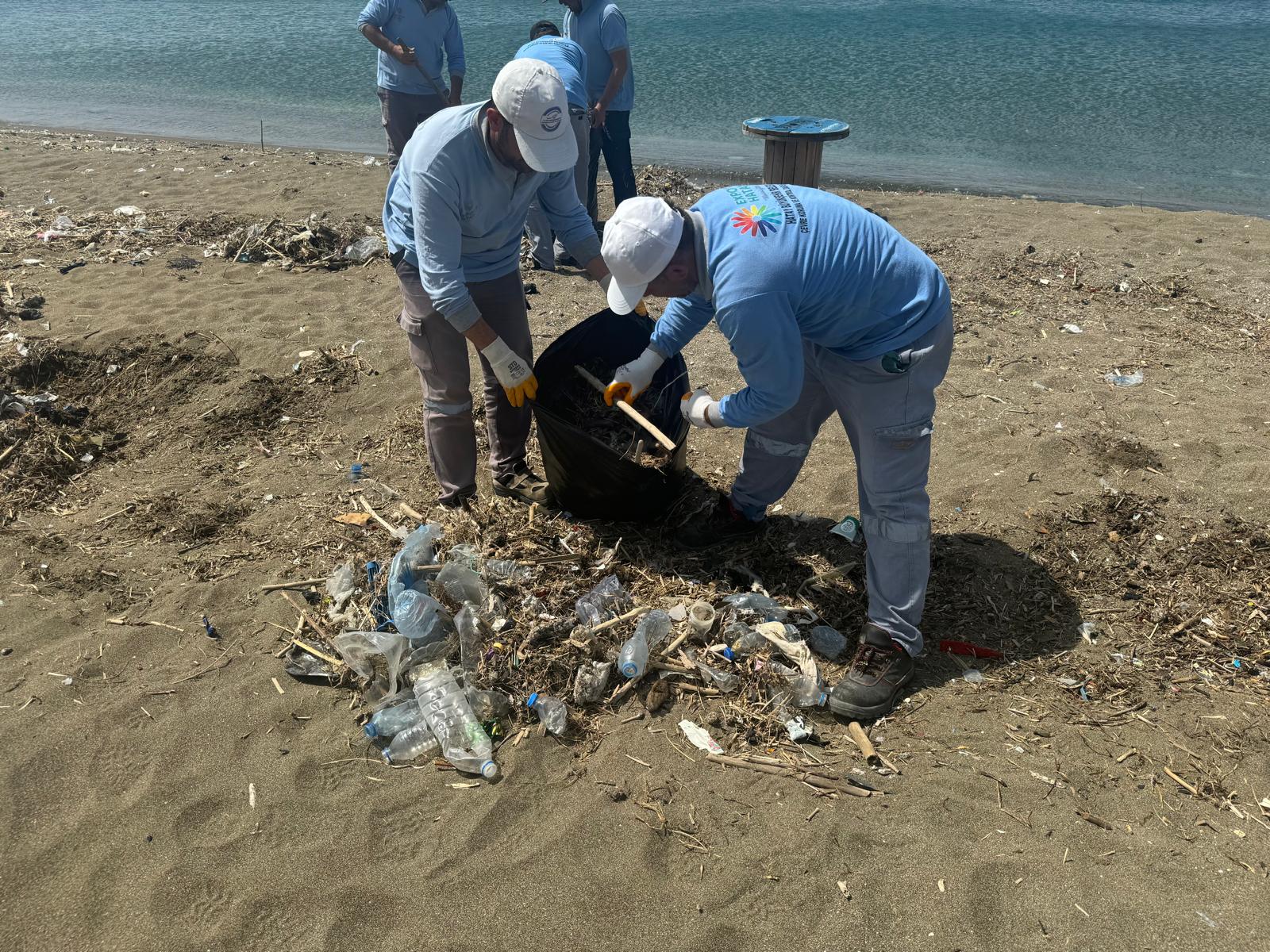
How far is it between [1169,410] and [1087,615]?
1.91 metres

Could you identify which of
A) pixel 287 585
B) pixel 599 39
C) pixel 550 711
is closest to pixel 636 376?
pixel 550 711

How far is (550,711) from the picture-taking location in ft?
10.1

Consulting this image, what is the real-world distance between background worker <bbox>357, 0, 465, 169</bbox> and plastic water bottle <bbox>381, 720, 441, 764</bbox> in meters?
5.38

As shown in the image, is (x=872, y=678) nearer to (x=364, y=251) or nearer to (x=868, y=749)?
(x=868, y=749)

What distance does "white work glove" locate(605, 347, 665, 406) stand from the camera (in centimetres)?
358

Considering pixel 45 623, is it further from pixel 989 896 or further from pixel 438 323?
pixel 989 896

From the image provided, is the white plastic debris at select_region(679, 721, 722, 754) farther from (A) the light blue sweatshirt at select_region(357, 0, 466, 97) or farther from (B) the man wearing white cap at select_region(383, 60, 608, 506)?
(A) the light blue sweatshirt at select_region(357, 0, 466, 97)

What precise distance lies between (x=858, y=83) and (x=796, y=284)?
14.6 meters

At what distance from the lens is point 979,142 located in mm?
12508

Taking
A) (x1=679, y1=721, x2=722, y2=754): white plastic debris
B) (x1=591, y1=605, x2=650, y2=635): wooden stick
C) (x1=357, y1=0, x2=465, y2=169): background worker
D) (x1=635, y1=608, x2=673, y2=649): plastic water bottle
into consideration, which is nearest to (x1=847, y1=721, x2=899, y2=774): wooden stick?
(x1=679, y1=721, x2=722, y2=754): white plastic debris

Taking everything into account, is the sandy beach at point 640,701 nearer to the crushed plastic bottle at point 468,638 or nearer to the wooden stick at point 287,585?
the wooden stick at point 287,585

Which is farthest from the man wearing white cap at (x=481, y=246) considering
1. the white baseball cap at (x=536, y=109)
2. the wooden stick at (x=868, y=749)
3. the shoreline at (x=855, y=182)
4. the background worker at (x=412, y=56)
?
the shoreline at (x=855, y=182)

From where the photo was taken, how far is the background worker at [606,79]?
6754 millimetres

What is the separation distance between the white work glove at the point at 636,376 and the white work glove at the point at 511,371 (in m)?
0.33
